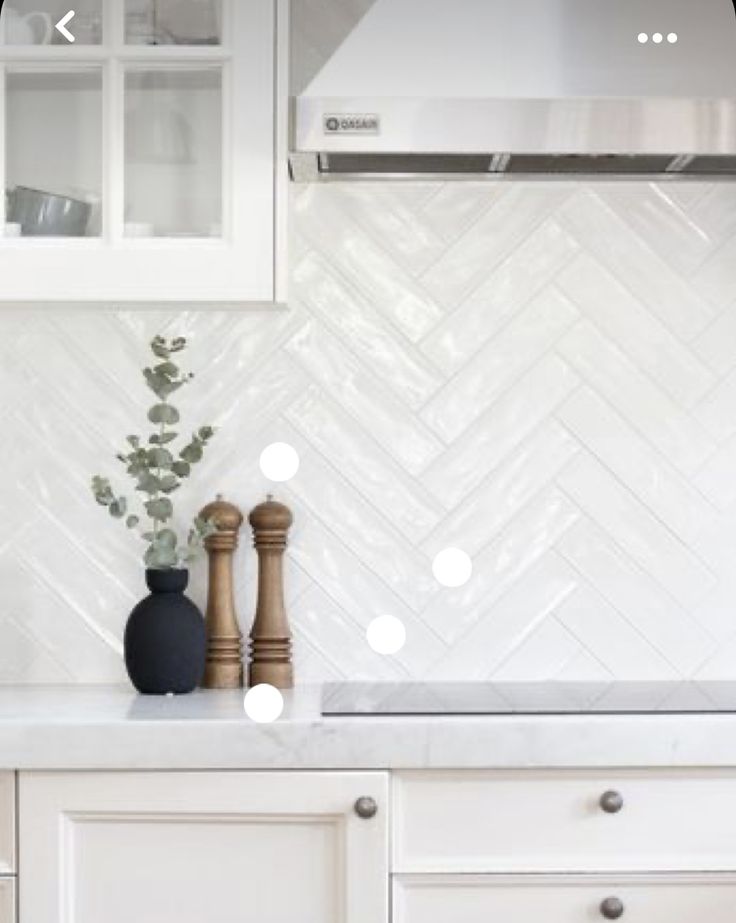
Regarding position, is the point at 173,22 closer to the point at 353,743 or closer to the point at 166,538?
the point at 166,538

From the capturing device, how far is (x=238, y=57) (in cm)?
286

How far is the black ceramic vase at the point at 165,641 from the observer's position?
278cm

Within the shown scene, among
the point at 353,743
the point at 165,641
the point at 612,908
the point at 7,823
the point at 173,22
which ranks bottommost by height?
the point at 612,908

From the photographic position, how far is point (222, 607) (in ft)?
9.64

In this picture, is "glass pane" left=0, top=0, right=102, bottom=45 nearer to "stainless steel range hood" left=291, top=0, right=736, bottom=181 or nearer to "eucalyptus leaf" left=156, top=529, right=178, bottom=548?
"stainless steel range hood" left=291, top=0, right=736, bottom=181

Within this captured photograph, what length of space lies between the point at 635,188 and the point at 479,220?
0.86ft

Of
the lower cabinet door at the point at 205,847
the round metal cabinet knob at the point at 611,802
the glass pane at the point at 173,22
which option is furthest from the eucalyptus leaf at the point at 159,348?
the round metal cabinet knob at the point at 611,802

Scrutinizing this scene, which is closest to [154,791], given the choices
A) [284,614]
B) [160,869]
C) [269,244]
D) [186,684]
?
[160,869]

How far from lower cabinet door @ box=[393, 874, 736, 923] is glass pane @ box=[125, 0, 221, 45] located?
131 centimetres

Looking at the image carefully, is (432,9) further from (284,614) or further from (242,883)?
(242,883)
